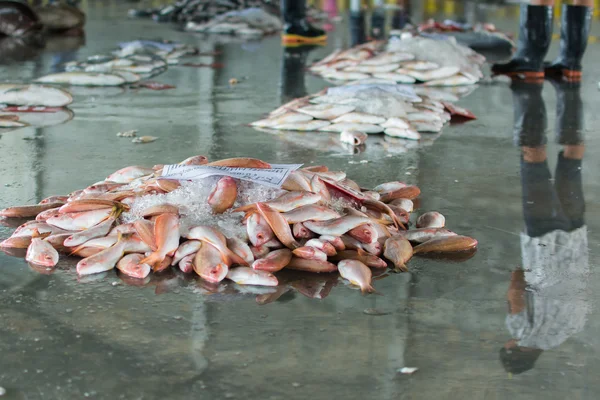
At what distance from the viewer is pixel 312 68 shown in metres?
8.32

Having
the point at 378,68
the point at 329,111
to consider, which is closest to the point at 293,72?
the point at 378,68

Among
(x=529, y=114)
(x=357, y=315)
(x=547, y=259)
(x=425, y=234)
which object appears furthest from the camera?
(x=529, y=114)

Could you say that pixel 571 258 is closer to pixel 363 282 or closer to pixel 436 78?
pixel 363 282

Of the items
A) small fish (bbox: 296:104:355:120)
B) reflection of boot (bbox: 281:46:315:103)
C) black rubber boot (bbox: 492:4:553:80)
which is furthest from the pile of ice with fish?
black rubber boot (bbox: 492:4:553:80)

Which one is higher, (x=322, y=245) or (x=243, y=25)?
(x=322, y=245)

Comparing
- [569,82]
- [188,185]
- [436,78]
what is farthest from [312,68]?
[188,185]

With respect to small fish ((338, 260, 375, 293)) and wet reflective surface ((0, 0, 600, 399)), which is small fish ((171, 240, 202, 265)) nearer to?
wet reflective surface ((0, 0, 600, 399))

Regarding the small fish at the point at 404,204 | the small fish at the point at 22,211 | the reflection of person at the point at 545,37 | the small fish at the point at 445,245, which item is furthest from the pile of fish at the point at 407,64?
the small fish at the point at 22,211

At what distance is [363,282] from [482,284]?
415 mm

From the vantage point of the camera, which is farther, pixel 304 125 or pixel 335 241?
pixel 304 125

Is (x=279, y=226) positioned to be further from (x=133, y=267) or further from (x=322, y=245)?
(x=133, y=267)

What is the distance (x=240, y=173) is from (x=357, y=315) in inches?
33.0

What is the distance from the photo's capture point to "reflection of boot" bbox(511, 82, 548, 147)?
17.2 ft

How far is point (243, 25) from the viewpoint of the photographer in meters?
12.0
